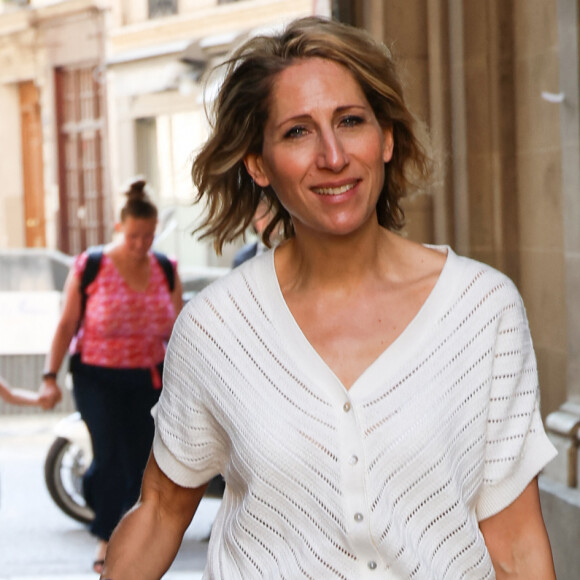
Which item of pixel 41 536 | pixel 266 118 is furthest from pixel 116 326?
pixel 266 118

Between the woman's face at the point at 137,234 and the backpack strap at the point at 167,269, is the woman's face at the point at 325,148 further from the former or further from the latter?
the backpack strap at the point at 167,269

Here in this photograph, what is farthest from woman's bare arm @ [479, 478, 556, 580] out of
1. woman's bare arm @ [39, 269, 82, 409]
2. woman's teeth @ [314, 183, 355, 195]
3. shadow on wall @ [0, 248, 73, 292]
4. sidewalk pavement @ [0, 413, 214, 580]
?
shadow on wall @ [0, 248, 73, 292]

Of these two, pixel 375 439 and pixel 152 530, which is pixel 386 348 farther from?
pixel 152 530

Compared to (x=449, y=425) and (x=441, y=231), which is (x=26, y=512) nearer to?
(x=441, y=231)

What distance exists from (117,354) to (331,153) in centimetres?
453

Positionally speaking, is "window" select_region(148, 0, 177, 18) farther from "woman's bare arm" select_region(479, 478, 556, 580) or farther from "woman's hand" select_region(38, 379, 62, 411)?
"woman's bare arm" select_region(479, 478, 556, 580)

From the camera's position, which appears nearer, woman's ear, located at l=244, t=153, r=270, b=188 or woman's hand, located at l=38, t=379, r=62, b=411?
woman's ear, located at l=244, t=153, r=270, b=188

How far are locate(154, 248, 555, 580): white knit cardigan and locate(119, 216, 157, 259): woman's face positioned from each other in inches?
178

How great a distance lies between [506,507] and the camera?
87.3 inches

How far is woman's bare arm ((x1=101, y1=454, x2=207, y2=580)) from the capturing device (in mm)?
2352

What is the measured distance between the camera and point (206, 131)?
11.2ft

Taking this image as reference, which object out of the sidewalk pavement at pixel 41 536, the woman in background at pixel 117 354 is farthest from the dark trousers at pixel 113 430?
the sidewalk pavement at pixel 41 536

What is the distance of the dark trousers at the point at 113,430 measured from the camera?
6562 mm

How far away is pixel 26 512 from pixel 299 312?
21.1ft
